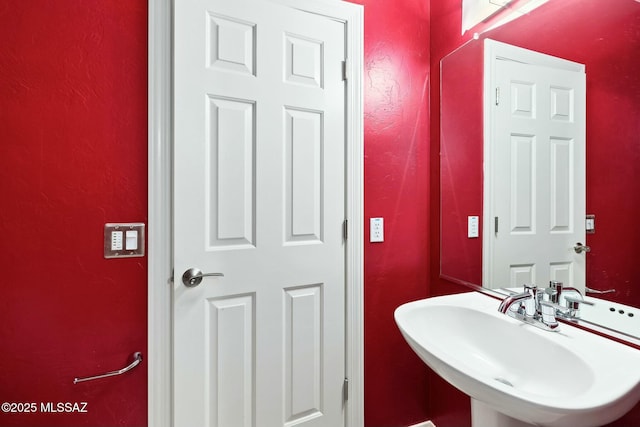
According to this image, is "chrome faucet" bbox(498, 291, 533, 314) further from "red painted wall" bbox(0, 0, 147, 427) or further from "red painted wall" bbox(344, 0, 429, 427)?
"red painted wall" bbox(0, 0, 147, 427)

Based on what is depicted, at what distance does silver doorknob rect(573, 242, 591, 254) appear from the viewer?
984 millimetres

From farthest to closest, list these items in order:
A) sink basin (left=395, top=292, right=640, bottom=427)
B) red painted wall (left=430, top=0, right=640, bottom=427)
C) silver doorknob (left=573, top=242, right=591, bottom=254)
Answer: silver doorknob (left=573, top=242, right=591, bottom=254), red painted wall (left=430, top=0, right=640, bottom=427), sink basin (left=395, top=292, right=640, bottom=427)

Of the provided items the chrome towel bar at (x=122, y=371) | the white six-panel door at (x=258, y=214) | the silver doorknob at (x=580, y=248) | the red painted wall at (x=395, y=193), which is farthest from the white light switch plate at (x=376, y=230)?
the chrome towel bar at (x=122, y=371)

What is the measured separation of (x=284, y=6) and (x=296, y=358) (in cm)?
149

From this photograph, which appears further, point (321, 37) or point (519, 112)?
point (321, 37)

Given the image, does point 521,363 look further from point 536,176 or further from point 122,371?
point 122,371

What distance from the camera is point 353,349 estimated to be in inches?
56.2

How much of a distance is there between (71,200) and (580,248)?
67.2 inches

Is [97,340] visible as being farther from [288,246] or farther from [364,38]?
[364,38]

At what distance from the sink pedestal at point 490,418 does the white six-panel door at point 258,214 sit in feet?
1.87

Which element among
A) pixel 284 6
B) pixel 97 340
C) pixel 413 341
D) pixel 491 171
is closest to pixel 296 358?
pixel 413 341

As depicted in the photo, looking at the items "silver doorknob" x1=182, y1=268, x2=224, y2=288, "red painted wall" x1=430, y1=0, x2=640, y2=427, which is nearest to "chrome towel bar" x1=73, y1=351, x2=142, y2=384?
"silver doorknob" x1=182, y1=268, x2=224, y2=288

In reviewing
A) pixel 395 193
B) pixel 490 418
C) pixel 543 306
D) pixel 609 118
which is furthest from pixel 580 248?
pixel 395 193

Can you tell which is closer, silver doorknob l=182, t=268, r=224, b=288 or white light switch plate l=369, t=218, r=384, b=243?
silver doorknob l=182, t=268, r=224, b=288
